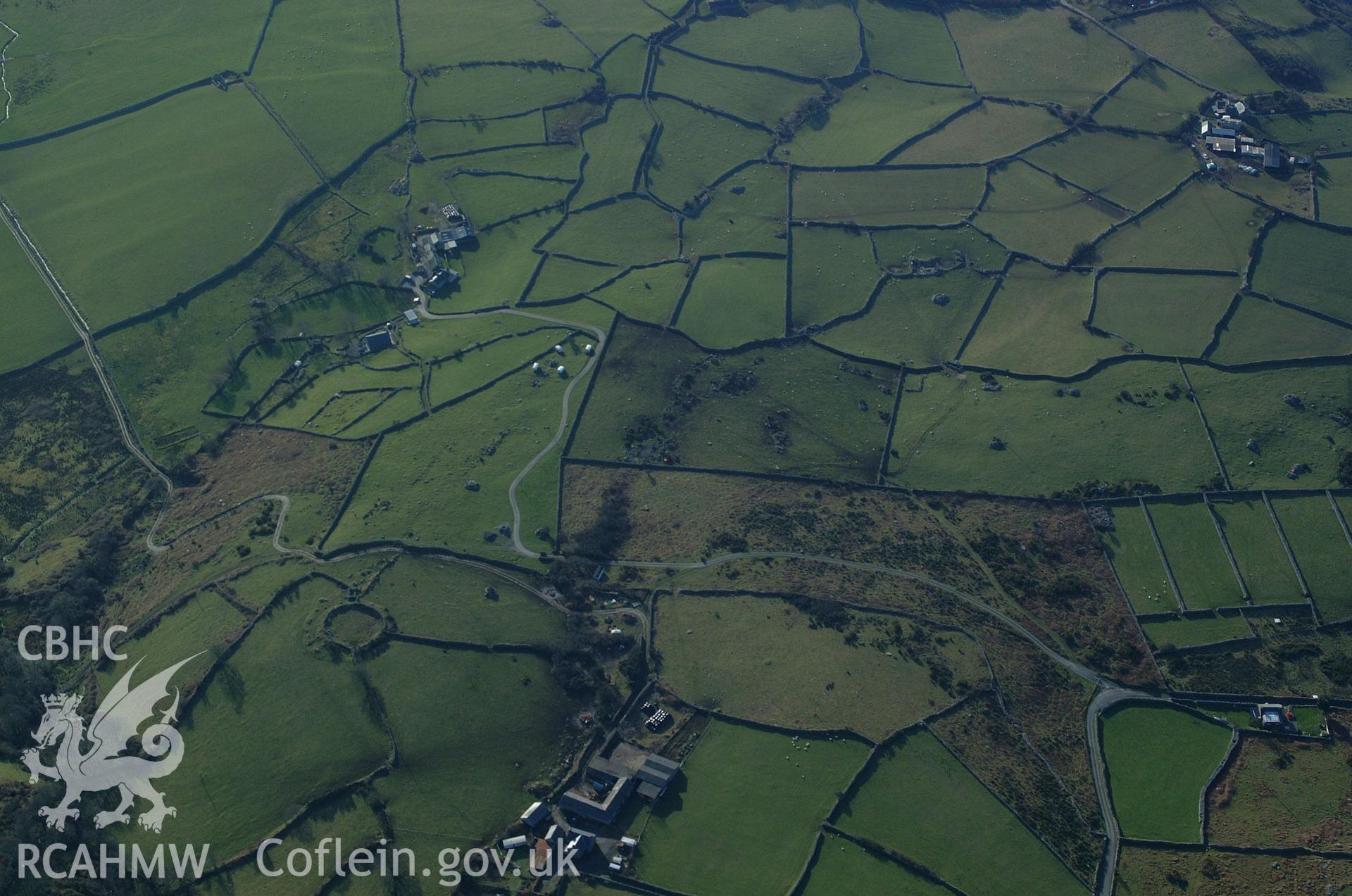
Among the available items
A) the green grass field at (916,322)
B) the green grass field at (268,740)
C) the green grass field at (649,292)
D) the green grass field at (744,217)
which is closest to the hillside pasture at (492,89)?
the green grass field at (744,217)

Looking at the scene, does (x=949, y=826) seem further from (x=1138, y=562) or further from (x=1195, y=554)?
(x=1195, y=554)

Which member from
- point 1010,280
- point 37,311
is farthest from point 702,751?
point 37,311

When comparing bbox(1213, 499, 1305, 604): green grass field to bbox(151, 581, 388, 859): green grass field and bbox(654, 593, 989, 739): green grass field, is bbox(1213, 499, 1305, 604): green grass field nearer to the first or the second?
bbox(654, 593, 989, 739): green grass field

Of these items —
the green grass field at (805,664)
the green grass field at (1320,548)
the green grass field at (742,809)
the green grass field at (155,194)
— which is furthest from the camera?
the green grass field at (155,194)

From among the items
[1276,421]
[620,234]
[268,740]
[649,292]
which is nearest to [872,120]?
[620,234]

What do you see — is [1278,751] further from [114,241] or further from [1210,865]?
[114,241]

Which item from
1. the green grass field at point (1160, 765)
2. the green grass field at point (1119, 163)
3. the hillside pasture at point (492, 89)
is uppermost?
the hillside pasture at point (492, 89)

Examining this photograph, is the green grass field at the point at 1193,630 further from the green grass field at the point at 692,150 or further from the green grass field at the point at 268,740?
the green grass field at the point at 692,150
